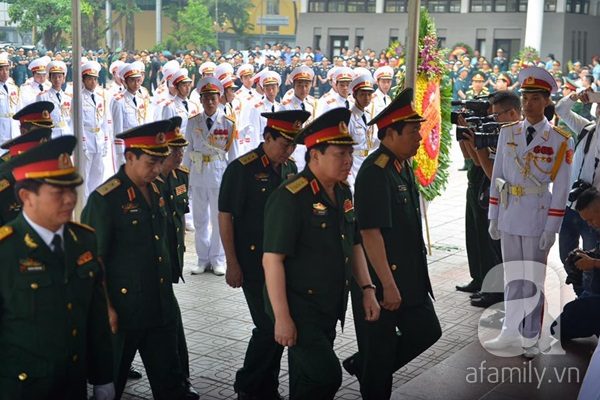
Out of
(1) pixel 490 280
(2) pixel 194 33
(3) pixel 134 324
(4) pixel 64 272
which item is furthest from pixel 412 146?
(2) pixel 194 33

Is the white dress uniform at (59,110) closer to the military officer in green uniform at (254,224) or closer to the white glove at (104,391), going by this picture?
the military officer in green uniform at (254,224)

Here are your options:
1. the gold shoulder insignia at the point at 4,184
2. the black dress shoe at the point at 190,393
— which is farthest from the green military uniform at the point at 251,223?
the gold shoulder insignia at the point at 4,184

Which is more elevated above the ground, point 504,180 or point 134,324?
point 504,180

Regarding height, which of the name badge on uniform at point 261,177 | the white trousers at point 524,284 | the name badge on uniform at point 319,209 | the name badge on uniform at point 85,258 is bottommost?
the white trousers at point 524,284

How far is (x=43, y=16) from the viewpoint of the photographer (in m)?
24.6

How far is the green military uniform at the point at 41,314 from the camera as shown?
366 centimetres

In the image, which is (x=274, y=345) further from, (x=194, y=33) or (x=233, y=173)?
(x=194, y=33)

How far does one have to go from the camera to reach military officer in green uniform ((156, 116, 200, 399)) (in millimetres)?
5359

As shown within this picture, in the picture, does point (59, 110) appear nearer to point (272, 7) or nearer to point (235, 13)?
point (235, 13)

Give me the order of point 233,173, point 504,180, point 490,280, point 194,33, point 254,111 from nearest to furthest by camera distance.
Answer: point 233,173 → point 504,180 → point 490,280 → point 254,111 → point 194,33

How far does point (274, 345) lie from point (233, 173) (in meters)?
1.17

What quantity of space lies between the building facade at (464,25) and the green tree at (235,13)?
3.22 meters

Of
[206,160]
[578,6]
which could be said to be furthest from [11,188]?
[578,6]

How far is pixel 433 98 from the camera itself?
9859 millimetres
